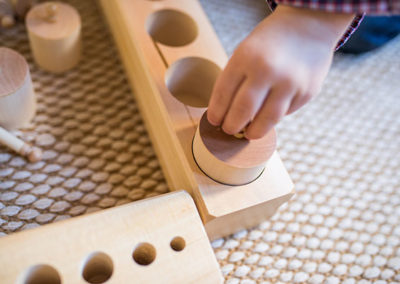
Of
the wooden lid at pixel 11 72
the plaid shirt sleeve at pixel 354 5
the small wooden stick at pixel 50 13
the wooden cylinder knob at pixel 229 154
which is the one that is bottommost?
the wooden cylinder knob at pixel 229 154

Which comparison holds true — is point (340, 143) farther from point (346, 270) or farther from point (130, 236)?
point (130, 236)

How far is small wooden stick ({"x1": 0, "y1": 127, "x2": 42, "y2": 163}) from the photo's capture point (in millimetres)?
379

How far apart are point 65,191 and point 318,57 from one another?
0.29 metres

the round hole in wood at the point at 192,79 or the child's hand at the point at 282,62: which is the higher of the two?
the child's hand at the point at 282,62

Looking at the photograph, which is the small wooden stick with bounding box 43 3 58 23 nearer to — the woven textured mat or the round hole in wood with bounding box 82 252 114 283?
the woven textured mat

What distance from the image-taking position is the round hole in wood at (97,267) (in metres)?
0.30

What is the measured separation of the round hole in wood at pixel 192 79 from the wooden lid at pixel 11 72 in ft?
0.48

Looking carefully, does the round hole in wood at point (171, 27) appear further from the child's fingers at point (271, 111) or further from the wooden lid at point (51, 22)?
the child's fingers at point (271, 111)

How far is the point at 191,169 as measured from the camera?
1.15 feet

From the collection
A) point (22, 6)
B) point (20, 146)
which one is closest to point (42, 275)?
point (20, 146)

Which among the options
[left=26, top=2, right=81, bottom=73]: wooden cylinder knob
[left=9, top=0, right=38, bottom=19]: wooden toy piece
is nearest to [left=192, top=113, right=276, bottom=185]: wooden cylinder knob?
[left=26, top=2, right=81, bottom=73]: wooden cylinder knob

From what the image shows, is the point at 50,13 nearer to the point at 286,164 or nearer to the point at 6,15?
the point at 6,15

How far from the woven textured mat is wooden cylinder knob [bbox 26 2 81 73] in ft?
0.10

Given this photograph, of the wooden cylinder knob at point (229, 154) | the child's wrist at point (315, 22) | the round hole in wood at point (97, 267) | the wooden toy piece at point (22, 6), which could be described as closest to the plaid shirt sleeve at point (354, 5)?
the child's wrist at point (315, 22)
